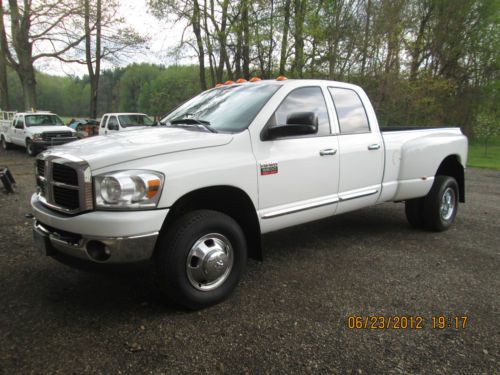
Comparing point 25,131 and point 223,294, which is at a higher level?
point 25,131

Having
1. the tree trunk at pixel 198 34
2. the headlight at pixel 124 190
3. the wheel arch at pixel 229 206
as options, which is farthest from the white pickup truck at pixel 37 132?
the headlight at pixel 124 190

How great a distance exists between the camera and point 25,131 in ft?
54.4

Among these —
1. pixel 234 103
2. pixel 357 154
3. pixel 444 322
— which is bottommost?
pixel 444 322

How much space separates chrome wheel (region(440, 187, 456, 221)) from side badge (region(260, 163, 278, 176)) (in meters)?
3.23

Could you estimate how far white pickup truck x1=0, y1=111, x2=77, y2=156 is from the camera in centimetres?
1584

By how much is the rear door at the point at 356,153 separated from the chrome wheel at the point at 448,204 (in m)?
1.53

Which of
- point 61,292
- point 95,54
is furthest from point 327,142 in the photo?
point 95,54

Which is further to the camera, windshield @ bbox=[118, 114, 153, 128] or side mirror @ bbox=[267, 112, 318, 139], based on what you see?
windshield @ bbox=[118, 114, 153, 128]

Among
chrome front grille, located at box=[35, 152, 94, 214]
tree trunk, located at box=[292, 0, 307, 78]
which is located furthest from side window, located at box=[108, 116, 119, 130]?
chrome front grille, located at box=[35, 152, 94, 214]

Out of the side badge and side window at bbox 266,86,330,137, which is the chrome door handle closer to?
side window at bbox 266,86,330,137

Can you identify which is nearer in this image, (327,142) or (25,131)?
(327,142)

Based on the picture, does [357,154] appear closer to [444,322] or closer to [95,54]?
[444,322]

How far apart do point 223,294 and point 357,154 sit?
2.23 m

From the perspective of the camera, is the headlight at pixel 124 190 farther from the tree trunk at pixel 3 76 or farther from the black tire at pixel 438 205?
the tree trunk at pixel 3 76
